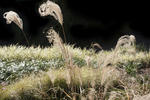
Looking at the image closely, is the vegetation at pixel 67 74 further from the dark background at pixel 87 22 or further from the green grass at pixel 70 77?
the dark background at pixel 87 22

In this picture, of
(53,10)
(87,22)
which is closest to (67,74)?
(53,10)

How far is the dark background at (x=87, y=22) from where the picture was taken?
12.3 metres

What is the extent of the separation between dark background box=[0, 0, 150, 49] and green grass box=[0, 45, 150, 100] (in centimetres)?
373

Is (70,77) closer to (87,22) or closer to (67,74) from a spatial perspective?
(67,74)

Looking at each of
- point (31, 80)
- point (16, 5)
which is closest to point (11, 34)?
point (16, 5)

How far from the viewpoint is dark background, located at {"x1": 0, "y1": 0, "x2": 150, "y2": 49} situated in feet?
40.5

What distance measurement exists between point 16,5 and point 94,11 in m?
3.36

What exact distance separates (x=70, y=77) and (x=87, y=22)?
10107 mm

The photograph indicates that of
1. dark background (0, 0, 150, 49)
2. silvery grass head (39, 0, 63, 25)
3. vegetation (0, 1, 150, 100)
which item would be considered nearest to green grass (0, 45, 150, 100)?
vegetation (0, 1, 150, 100)

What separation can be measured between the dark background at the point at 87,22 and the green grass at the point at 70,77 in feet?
12.2

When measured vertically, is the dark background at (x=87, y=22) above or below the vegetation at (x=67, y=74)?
above

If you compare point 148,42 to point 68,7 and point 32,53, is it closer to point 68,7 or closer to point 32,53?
point 68,7

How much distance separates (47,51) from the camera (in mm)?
8586

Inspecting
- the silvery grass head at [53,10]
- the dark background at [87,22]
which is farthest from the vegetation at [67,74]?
the dark background at [87,22]
